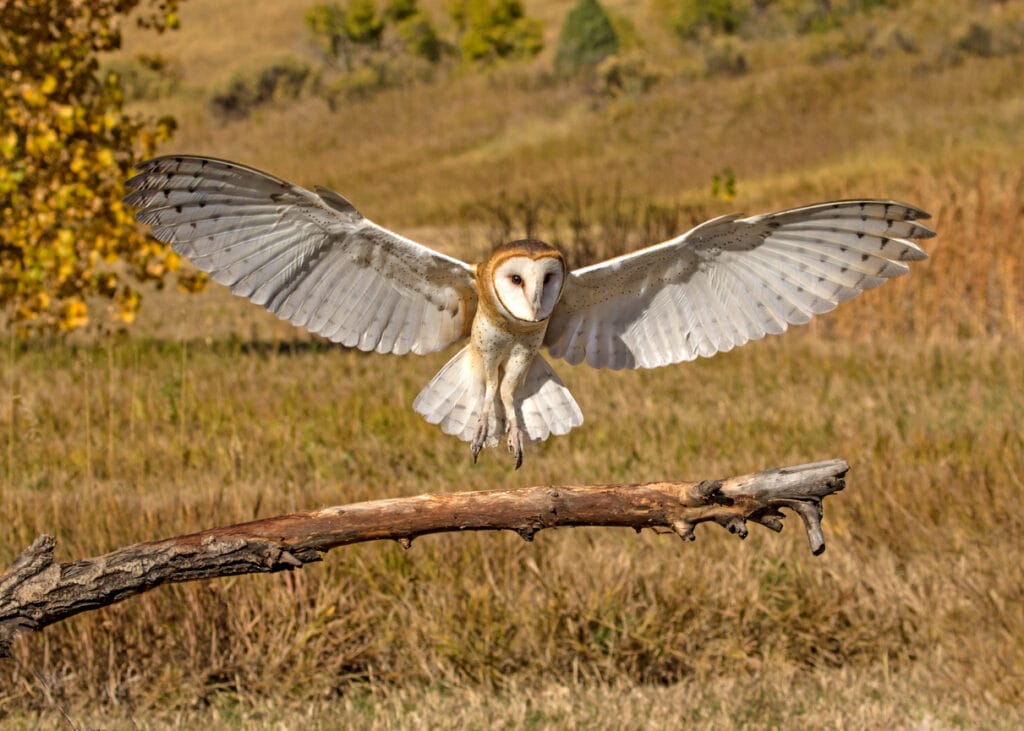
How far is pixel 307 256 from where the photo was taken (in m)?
2.35

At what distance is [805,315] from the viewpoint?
2381 millimetres

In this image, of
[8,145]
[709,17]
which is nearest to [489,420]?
[8,145]

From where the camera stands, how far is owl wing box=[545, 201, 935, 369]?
2311mm

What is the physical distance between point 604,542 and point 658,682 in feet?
2.52

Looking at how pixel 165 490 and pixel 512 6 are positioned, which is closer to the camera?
pixel 165 490

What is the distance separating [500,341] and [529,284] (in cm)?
32

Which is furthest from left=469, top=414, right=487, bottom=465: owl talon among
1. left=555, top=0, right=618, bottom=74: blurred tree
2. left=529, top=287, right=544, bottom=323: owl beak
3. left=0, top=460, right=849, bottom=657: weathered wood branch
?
left=555, top=0, right=618, bottom=74: blurred tree

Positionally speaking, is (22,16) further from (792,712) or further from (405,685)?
(792,712)

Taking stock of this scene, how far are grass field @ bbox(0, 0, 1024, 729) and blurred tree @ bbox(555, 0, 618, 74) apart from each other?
35.8 m

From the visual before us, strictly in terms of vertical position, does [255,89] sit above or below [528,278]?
above

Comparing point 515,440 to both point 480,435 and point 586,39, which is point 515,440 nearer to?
point 480,435

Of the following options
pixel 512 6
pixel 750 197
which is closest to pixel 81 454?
pixel 750 197

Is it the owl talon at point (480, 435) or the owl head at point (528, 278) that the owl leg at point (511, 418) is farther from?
the owl head at point (528, 278)

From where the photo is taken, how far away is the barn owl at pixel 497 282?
218 centimetres
